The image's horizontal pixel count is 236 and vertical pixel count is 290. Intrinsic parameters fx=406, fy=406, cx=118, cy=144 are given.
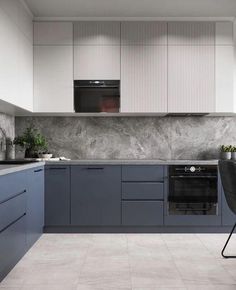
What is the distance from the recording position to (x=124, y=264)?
329cm

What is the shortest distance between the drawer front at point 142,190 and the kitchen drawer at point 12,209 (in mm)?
1378

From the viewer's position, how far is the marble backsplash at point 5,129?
4568 millimetres

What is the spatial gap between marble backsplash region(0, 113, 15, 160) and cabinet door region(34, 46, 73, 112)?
1.26 feet

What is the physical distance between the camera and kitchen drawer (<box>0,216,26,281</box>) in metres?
2.81

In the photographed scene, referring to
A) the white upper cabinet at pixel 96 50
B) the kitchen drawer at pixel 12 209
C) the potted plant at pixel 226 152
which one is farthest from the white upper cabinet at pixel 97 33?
the kitchen drawer at pixel 12 209

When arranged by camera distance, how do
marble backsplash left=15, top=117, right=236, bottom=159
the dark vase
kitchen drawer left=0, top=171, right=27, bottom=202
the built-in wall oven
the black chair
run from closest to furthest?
kitchen drawer left=0, top=171, right=27, bottom=202, the black chair, the built-in wall oven, the dark vase, marble backsplash left=15, top=117, right=236, bottom=159

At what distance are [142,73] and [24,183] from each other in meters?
2.03

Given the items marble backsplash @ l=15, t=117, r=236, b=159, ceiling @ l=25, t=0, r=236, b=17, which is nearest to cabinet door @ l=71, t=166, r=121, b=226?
marble backsplash @ l=15, t=117, r=236, b=159

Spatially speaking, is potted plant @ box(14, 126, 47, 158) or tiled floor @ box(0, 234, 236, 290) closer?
tiled floor @ box(0, 234, 236, 290)

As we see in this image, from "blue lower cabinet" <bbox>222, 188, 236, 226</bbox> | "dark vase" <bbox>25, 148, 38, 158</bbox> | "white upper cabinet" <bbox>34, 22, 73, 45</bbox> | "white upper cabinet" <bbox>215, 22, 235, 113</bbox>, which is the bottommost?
"blue lower cabinet" <bbox>222, 188, 236, 226</bbox>

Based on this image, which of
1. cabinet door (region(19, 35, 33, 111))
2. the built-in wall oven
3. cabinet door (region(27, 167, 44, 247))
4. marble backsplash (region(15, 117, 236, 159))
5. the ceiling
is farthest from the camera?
marble backsplash (region(15, 117, 236, 159))

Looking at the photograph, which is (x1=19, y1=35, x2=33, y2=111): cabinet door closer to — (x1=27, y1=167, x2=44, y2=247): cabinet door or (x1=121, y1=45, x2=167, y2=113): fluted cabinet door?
(x1=27, y1=167, x2=44, y2=247): cabinet door

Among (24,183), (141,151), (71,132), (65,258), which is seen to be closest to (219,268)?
(65,258)

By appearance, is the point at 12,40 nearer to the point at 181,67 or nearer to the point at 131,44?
the point at 131,44
